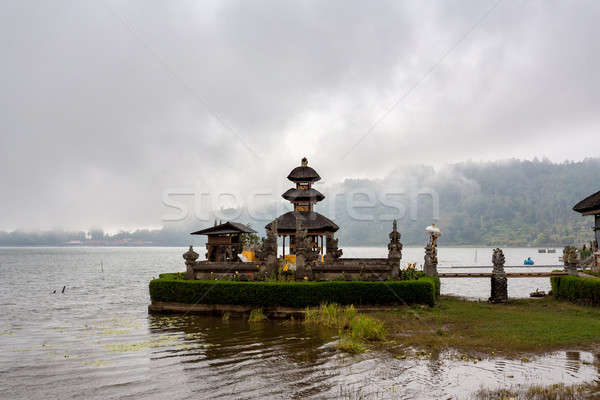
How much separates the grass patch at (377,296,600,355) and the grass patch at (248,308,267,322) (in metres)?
6.43

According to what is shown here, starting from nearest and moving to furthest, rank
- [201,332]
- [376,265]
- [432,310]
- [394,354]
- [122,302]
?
[394,354] < [201,332] < [432,310] < [376,265] < [122,302]

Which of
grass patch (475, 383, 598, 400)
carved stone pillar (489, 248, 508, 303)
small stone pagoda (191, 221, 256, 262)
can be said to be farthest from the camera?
small stone pagoda (191, 221, 256, 262)

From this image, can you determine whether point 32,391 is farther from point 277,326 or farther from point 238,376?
point 277,326

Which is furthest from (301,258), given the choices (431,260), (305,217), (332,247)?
(431,260)

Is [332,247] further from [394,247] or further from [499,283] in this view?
[499,283]

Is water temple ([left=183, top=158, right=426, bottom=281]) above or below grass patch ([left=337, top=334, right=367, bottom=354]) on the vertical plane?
above

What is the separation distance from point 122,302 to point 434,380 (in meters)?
33.5

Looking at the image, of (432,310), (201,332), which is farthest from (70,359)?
(432,310)

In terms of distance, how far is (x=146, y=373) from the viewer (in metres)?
14.1

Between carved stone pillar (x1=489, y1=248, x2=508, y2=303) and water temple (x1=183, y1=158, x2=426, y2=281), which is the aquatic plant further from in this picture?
carved stone pillar (x1=489, y1=248, x2=508, y2=303)

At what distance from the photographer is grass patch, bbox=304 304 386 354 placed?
16.2 metres

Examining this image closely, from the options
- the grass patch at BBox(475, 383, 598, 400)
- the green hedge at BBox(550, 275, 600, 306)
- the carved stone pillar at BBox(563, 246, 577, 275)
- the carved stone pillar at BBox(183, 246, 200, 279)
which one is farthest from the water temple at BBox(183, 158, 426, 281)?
the grass patch at BBox(475, 383, 598, 400)

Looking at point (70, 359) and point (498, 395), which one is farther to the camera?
point (70, 359)

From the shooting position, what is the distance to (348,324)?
805 inches
